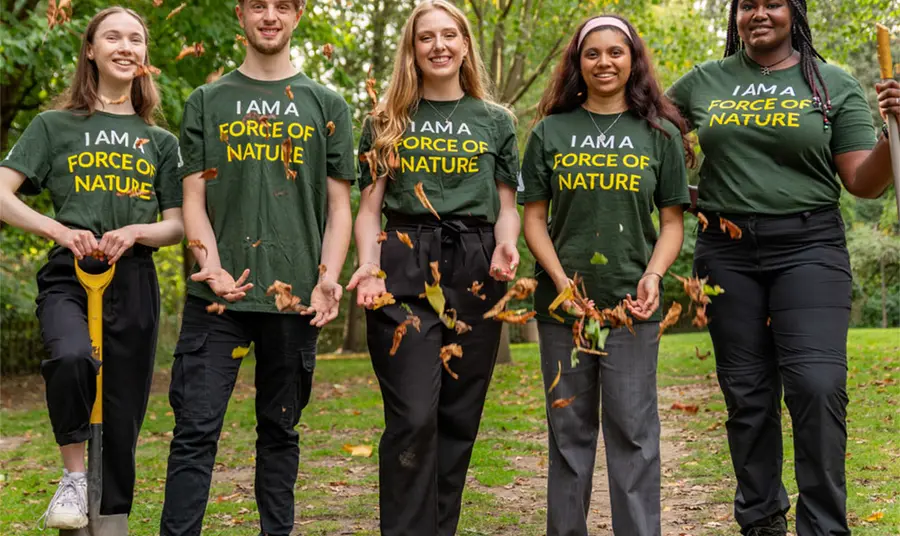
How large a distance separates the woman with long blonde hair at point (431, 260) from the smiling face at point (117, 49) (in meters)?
1.16

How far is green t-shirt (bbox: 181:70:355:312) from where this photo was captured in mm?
4172

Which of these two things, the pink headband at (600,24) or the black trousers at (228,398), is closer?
→ the black trousers at (228,398)

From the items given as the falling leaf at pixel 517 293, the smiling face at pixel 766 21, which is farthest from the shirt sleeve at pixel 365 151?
the smiling face at pixel 766 21

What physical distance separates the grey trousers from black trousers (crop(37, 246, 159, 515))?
1.78m

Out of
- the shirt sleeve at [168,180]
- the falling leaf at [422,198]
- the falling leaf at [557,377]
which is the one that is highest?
the shirt sleeve at [168,180]

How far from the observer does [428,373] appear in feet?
13.7

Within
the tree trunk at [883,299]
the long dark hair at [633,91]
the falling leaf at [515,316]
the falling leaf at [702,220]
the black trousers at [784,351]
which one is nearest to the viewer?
the falling leaf at [515,316]

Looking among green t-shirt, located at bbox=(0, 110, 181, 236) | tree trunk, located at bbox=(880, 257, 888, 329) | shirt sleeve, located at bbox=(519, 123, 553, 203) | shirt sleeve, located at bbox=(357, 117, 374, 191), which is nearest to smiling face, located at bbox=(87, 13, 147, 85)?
green t-shirt, located at bbox=(0, 110, 181, 236)

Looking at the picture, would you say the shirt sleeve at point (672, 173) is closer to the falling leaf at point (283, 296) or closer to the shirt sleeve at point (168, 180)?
the falling leaf at point (283, 296)

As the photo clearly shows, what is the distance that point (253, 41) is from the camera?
13.9ft

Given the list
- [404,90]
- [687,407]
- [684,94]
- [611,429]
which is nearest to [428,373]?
[611,429]

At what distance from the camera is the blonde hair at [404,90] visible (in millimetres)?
4215

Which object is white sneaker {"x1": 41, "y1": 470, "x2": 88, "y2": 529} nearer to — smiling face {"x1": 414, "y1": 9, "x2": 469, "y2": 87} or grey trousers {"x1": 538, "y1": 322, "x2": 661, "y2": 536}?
grey trousers {"x1": 538, "y1": 322, "x2": 661, "y2": 536}

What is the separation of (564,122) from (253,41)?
4.29ft
